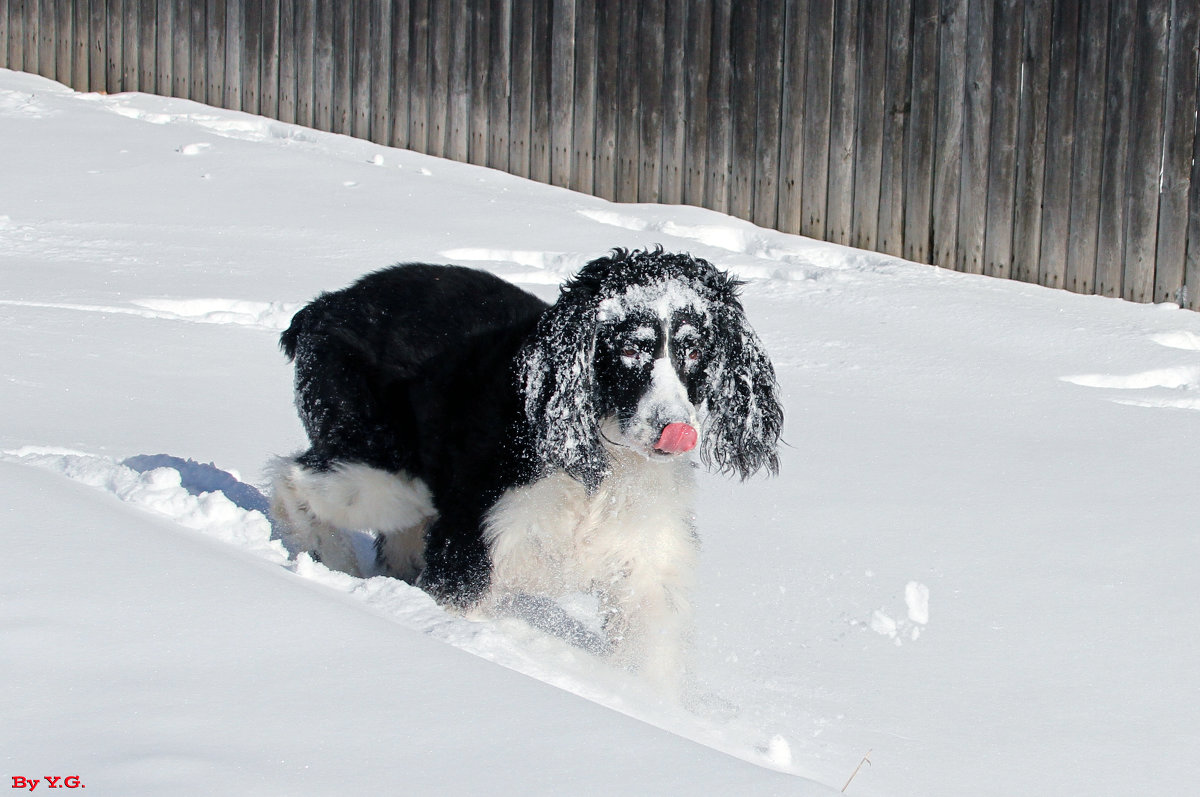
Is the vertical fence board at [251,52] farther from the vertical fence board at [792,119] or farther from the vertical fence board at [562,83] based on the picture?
the vertical fence board at [792,119]

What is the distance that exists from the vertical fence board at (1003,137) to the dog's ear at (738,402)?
4.56 metres

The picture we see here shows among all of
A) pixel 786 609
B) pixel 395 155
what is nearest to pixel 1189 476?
pixel 786 609

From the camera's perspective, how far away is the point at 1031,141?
7758mm

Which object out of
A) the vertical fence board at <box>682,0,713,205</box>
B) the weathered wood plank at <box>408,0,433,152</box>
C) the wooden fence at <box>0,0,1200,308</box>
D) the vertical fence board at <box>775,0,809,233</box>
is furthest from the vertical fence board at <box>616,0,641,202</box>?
the weathered wood plank at <box>408,0,433,152</box>

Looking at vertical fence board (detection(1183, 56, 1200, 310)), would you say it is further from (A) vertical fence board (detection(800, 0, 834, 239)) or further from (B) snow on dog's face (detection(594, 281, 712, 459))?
(B) snow on dog's face (detection(594, 281, 712, 459))

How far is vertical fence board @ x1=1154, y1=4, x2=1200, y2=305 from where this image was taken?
7266 mm

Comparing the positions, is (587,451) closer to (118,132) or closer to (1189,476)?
(1189,476)

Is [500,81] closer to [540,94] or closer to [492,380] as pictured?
[540,94]

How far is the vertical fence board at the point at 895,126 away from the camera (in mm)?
8039

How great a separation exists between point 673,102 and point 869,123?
135 centimetres

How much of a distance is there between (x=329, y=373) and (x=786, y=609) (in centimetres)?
162

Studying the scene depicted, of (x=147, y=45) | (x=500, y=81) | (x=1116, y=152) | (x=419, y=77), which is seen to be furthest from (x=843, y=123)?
(x=147, y=45)

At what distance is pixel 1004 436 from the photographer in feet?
17.8

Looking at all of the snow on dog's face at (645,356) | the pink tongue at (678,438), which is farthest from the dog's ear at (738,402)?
the pink tongue at (678,438)
